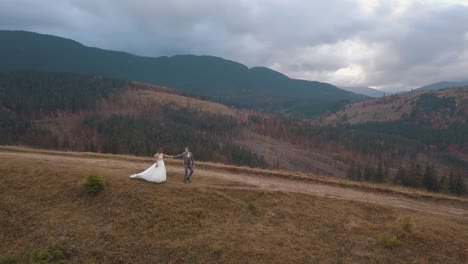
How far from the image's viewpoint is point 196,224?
19.8 metres

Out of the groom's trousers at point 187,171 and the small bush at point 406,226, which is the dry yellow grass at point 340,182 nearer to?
the groom's trousers at point 187,171

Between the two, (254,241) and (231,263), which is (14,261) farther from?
(254,241)

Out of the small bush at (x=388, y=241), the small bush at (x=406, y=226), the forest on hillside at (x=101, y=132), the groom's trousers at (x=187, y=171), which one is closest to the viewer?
the small bush at (x=388, y=241)

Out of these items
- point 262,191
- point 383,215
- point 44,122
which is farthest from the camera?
point 44,122

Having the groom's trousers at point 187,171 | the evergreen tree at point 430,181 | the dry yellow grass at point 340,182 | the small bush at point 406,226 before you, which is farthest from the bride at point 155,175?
the evergreen tree at point 430,181

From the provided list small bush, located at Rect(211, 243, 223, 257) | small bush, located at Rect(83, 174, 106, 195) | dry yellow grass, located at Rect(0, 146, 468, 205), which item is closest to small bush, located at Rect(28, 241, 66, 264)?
small bush, located at Rect(83, 174, 106, 195)

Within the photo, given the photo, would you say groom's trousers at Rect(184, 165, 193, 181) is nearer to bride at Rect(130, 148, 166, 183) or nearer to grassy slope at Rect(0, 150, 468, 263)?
grassy slope at Rect(0, 150, 468, 263)

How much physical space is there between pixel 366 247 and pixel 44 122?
194 m

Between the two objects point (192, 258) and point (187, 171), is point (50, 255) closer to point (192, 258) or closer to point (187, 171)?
point (192, 258)

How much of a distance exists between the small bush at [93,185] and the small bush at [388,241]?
17.7 meters

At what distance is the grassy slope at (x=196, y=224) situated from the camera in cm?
1772

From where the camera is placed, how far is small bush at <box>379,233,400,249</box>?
18.8 m

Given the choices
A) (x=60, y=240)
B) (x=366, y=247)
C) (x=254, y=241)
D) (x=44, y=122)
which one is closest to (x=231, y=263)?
(x=254, y=241)

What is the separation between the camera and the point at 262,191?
962 inches
